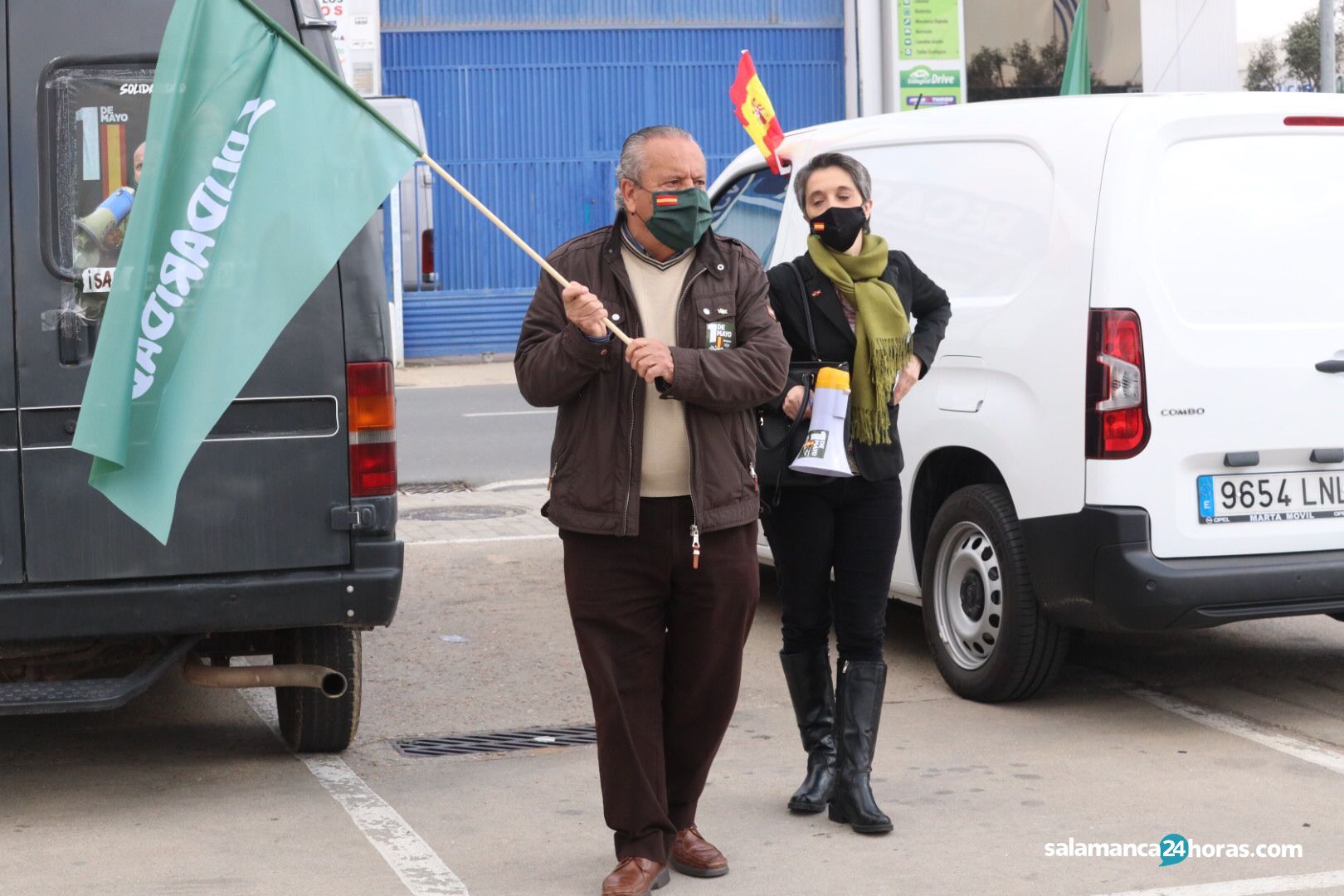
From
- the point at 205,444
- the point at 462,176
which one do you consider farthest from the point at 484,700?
the point at 462,176

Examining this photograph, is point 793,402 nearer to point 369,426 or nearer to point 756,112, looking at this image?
point 369,426

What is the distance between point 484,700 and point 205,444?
185cm

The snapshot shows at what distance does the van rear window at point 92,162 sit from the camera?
493 centimetres

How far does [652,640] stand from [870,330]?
1.18 m

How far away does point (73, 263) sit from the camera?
194 inches

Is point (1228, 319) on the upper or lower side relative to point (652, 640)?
upper

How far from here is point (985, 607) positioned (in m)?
6.06

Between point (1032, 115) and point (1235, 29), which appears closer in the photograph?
point (1032, 115)

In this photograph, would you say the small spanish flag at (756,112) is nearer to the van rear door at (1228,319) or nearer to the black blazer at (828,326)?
the van rear door at (1228,319)

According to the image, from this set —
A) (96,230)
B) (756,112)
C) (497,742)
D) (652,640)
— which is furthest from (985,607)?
(96,230)

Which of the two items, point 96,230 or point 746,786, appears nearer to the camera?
point 96,230

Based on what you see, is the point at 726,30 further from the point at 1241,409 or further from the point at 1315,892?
the point at 1315,892

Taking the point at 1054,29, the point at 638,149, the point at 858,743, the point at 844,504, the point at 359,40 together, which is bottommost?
the point at 858,743

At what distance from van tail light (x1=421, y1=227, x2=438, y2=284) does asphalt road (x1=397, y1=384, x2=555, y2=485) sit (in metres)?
2.76
